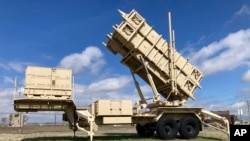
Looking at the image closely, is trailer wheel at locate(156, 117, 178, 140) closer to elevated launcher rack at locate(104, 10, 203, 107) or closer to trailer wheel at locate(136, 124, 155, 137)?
elevated launcher rack at locate(104, 10, 203, 107)

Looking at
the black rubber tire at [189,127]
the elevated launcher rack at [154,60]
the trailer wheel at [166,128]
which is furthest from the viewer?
the black rubber tire at [189,127]

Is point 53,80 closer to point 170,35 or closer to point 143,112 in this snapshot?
point 143,112

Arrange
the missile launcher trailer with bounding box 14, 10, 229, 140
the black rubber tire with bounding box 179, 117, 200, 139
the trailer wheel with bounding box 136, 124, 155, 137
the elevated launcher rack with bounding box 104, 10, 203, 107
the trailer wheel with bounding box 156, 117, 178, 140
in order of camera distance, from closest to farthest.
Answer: the missile launcher trailer with bounding box 14, 10, 229, 140
the trailer wheel with bounding box 156, 117, 178, 140
the elevated launcher rack with bounding box 104, 10, 203, 107
the black rubber tire with bounding box 179, 117, 200, 139
the trailer wheel with bounding box 136, 124, 155, 137

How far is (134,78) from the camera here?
19125mm

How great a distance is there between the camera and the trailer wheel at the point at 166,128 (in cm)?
1694

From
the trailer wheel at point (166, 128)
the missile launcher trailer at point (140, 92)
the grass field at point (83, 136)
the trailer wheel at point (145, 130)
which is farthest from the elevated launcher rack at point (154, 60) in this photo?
the grass field at point (83, 136)

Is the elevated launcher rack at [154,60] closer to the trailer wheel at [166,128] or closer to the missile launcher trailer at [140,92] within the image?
the missile launcher trailer at [140,92]

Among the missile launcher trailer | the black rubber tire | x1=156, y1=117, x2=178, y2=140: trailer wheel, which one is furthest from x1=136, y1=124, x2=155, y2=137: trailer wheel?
the black rubber tire

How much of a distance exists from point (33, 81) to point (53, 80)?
895 millimetres

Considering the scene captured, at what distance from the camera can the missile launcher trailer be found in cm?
1517

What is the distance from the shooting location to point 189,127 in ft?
58.5

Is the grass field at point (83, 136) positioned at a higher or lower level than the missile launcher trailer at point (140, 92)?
lower

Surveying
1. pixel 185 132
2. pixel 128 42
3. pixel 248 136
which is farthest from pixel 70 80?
pixel 248 136

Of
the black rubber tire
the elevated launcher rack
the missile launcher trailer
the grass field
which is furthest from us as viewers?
the black rubber tire
